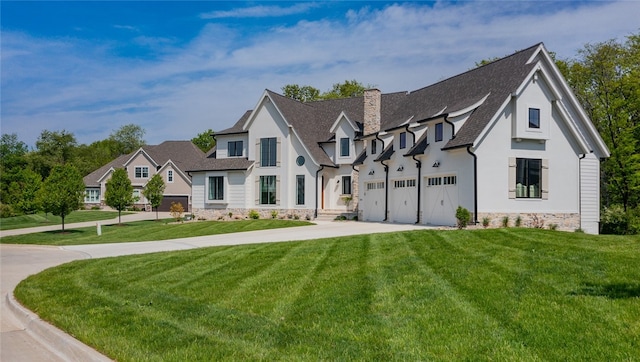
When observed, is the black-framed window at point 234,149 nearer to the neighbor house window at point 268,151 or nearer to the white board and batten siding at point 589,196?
the neighbor house window at point 268,151

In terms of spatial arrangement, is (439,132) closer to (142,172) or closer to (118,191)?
(118,191)

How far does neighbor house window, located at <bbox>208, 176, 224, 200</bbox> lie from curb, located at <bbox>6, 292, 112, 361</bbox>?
2596cm

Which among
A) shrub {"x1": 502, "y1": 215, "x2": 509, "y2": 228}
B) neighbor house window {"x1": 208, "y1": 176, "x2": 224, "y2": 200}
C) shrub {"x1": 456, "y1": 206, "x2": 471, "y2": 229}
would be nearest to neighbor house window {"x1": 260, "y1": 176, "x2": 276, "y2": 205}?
neighbor house window {"x1": 208, "y1": 176, "x2": 224, "y2": 200}

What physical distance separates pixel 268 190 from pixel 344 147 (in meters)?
6.09

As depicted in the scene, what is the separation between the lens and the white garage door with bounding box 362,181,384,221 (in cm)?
2884

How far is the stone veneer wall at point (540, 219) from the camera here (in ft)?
69.7

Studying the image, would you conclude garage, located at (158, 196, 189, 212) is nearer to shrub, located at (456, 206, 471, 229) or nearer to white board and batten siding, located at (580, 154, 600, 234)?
shrub, located at (456, 206, 471, 229)

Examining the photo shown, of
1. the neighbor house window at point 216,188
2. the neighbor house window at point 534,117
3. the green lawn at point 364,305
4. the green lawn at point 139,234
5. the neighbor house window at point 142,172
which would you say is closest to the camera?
the green lawn at point 364,305

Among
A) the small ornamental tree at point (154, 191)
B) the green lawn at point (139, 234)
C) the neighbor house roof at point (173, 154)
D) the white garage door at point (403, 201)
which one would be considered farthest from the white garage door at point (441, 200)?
the neighbor house roof at point (173, 154)

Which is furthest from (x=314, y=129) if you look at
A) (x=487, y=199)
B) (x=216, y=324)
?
(x=216, y=324)

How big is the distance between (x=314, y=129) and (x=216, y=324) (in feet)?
96.7

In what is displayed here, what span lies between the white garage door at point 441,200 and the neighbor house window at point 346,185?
904cm

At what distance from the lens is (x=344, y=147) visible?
107 feet

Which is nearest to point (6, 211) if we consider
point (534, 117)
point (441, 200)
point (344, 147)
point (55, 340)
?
point (344, 147)
